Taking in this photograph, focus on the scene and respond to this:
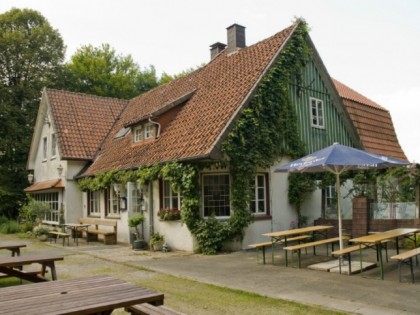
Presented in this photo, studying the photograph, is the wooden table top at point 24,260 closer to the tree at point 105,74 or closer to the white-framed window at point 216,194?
the white-framed window at point 216,194

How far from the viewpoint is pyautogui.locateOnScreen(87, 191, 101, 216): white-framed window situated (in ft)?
66.1

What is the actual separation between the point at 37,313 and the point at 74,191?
18238 millimetres

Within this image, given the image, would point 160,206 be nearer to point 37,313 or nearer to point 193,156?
point 193,156

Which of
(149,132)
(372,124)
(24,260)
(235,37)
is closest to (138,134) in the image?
(149,132)

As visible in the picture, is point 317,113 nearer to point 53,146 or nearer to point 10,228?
point 53,146

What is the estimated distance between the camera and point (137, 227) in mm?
Answer: 16344

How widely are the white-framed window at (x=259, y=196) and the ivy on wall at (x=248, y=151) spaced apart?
53 centimetres

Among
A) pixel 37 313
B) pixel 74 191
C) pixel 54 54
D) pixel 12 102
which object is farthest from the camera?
pixel 54 54

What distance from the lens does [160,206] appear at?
15391 millimetres

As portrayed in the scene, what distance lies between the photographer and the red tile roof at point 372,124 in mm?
22281

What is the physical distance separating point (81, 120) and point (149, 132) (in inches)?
301

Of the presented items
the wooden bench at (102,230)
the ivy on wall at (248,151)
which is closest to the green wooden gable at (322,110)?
the ivy on wall at (248,151)

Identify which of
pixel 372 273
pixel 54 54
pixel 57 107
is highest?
pixel 54 54

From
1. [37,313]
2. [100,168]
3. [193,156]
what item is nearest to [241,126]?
[193,156]
